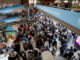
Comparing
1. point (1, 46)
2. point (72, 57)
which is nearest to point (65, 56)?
point (72, 57)

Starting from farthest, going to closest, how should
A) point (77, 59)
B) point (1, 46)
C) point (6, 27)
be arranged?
point (6, 27) → point (1, 46) → point (77, 59)

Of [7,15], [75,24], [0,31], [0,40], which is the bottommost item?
[0,40]

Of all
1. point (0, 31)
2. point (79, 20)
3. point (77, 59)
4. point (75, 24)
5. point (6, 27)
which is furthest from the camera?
A: point (0, 31)

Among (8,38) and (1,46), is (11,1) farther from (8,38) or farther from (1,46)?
(1,46)

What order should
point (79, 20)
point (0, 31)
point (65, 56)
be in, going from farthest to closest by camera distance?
point (0, 31) → point (65, 56) → point (79, 20)

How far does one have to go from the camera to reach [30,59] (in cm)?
544

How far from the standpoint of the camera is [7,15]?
830cm

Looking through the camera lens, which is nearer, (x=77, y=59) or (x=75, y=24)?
(x=75, y=24)

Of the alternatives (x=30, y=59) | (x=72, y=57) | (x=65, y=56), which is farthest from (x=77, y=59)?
(x=30, y=59)

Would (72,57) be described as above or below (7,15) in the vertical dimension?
below

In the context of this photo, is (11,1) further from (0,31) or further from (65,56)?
(65,56)

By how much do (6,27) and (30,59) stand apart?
4.07 meters

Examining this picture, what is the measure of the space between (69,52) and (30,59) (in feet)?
8.31

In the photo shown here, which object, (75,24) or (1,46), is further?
(1,46)
